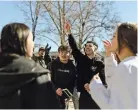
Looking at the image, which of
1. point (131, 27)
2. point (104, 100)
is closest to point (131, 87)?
point (104, 100)

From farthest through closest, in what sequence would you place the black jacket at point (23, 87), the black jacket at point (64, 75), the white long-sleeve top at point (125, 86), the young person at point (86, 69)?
the black jacket at point (64, 75), the young person at point (86, 69), the black jacket at point (23, 87), the white long-sleeve top at point (125, 86)

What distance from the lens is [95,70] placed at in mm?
5727

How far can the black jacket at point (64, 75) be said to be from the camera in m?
6.14

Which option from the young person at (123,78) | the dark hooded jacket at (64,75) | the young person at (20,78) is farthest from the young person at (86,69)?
the young person at (20,78)

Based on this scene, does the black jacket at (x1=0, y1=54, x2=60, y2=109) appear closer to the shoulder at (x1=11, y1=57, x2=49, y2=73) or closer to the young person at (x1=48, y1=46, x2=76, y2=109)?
the shoulder at (x1=11, y1=57, x2=49, y2=73)

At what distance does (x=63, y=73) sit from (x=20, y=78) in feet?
11.6

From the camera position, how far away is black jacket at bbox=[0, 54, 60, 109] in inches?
105

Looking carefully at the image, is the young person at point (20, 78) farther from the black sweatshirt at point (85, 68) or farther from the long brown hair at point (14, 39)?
the black sweatshirt at point (85, 68)

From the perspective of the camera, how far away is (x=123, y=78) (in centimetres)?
254

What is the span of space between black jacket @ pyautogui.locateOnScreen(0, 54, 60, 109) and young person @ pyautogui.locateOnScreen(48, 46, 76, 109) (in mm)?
3367

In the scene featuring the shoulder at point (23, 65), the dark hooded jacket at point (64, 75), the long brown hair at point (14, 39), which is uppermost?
the long brown hair at point (14, 39)

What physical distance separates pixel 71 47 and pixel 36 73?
11.0 ft

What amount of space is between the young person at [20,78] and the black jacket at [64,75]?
3374mm

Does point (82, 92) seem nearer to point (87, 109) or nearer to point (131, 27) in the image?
point (87, 109)
